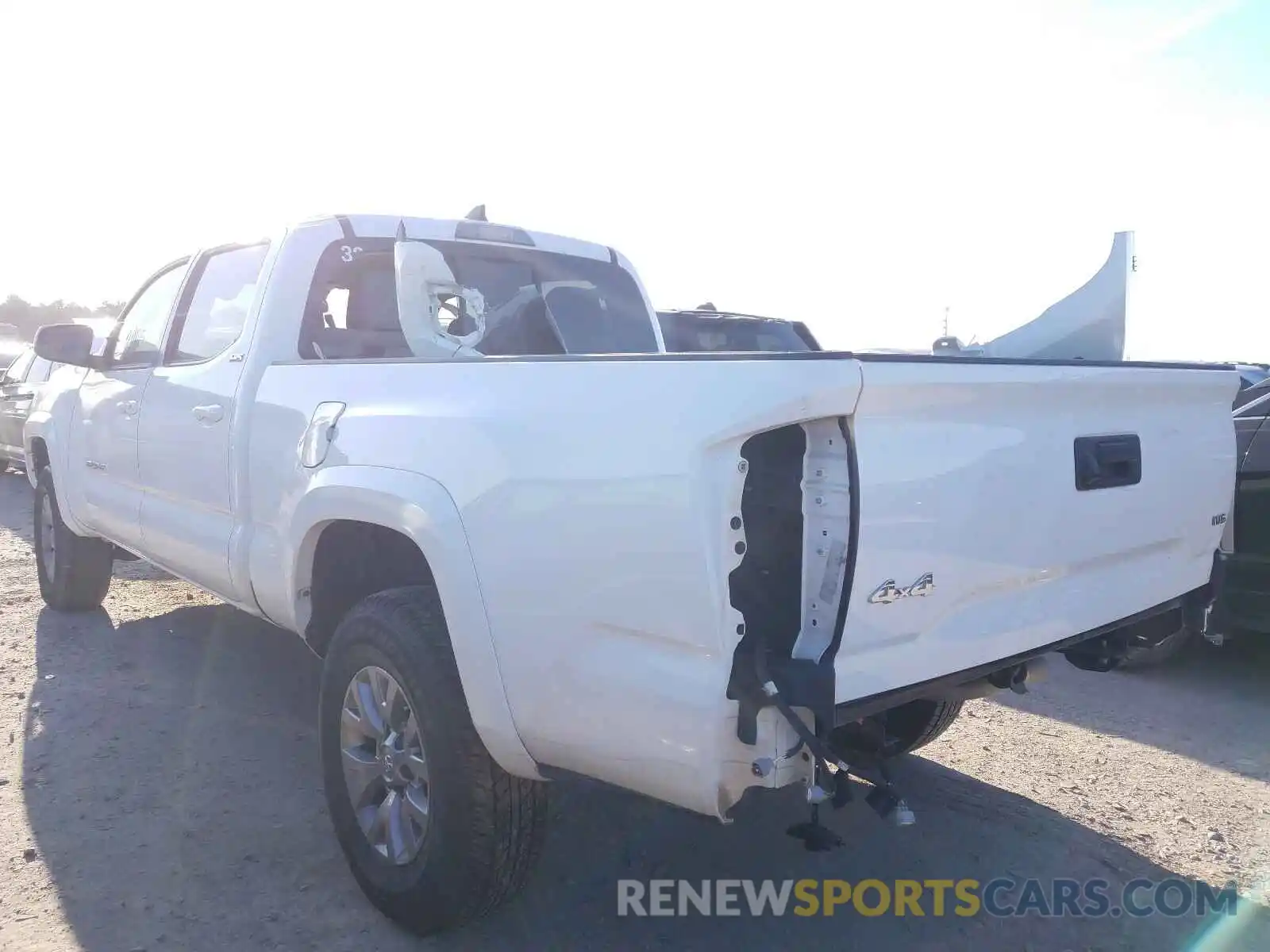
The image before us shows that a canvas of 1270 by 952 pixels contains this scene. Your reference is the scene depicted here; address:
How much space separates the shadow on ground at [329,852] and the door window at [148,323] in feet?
5.23

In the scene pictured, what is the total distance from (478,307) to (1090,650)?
8.08 ft

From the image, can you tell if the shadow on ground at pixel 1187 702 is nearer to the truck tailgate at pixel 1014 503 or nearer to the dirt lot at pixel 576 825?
the dirt lot at pixel 576 825

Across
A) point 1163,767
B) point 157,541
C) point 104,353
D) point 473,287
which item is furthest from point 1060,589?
point 104,353

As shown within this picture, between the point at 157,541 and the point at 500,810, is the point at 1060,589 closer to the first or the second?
the point at 500,810

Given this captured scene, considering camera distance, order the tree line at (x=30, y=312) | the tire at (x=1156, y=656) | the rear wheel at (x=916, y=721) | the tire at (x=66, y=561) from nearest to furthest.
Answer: the rear wheel at (x=916, y=721)
the tire at (x=1156, y=656)
the tire at (x=66, y=561)
the tree line at (x=30, y=312)

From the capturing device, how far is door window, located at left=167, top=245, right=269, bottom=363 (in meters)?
4.12

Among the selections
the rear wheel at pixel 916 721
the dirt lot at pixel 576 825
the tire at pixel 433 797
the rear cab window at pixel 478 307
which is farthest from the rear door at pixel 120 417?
the rear wheel at pixel 916 721

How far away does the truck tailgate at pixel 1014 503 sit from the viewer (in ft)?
7.07

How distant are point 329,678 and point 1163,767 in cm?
333

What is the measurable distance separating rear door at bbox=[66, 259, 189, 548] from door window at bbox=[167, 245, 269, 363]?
0.19 metres

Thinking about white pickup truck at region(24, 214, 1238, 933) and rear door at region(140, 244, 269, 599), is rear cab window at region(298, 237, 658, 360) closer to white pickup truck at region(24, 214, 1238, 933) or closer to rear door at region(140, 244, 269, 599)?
white pickup truck at region(24, 214, 1238, 933)

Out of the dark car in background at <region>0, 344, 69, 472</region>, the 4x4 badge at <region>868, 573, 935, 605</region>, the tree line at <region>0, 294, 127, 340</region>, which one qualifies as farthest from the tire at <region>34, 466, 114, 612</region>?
the tree line at <region>0, 294, 127, 340</region>

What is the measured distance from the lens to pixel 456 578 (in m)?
2.52

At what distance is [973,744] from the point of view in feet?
14.5
